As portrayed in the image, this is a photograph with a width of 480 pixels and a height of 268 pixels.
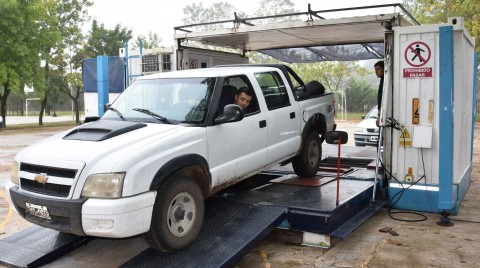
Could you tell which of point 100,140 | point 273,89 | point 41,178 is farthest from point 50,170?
point 273,89

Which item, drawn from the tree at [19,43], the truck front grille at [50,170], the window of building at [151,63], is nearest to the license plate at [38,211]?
the truck front grille at [50,170]

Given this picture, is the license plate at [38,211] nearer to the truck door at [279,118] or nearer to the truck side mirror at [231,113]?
the truck side mirror at [231,113]

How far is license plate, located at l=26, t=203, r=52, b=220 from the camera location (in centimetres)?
385

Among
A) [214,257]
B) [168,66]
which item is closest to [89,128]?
[214,257]

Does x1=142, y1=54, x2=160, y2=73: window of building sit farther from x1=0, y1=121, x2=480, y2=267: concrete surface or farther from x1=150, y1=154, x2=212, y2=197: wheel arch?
x1=150, y1=154, x2=212, y2=197: wheel arch

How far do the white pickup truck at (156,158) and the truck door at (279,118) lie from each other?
0.06 feet

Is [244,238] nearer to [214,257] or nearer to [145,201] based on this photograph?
[214,257]

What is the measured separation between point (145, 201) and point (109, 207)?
12.2 inches

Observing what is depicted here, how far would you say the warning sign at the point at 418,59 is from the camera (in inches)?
240

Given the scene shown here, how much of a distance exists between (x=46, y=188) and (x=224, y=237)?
179 cm

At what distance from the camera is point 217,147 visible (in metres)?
4.61

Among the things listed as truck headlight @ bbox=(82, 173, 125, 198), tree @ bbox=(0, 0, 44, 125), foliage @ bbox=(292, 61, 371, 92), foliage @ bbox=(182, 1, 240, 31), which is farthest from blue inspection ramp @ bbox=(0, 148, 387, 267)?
foliage @ bbox=(182, 1, 240, 31)

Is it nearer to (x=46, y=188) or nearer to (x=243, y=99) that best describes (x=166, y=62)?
(x=243, y=99)

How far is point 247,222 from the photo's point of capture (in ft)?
15.7
